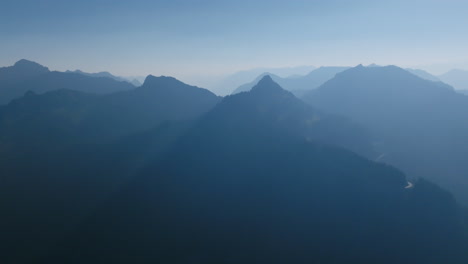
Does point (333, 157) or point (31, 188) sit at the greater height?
point (333, 157)

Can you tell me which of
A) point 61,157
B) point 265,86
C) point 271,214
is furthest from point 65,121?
point 271,214

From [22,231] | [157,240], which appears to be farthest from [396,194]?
[22,231]

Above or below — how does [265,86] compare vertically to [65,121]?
above

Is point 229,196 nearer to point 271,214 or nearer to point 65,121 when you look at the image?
point 271,214

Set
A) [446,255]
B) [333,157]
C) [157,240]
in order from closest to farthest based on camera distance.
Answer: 1. [446,255]
2. [157,240]
3. [333,157]

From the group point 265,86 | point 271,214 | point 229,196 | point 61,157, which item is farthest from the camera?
point 265,86

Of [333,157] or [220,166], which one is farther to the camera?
[220,166]

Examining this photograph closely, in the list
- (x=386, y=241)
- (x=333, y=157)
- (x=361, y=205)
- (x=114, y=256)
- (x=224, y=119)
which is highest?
(x=224, y=119)

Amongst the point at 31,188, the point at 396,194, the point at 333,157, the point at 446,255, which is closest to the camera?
the point at 446,255

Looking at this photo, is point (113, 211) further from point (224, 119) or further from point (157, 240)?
point (224, 119)

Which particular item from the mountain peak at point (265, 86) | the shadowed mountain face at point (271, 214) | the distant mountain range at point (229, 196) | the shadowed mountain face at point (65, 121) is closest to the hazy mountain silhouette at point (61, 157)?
the shadowed mountain face at point (65, 121)
